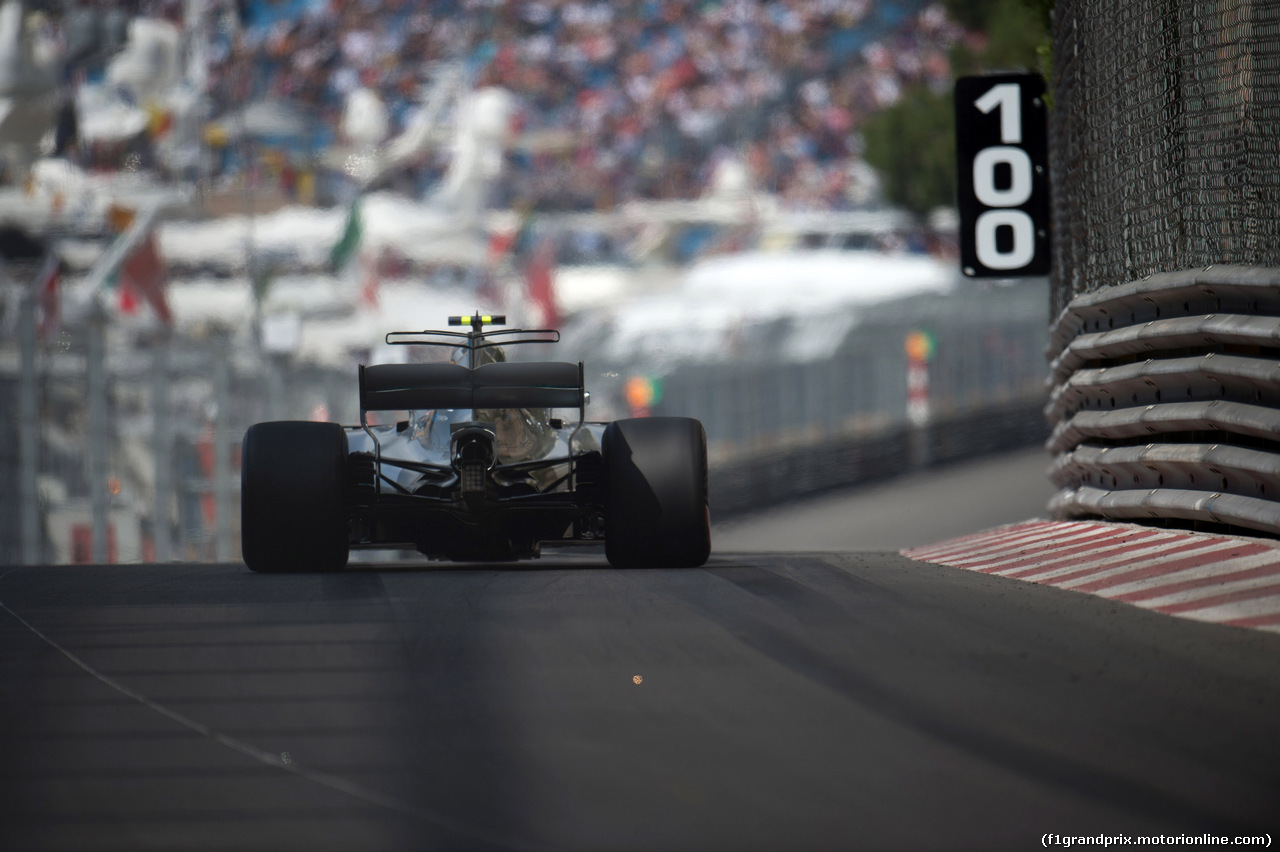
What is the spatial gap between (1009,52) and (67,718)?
19.8 metres

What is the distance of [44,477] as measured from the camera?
12.1 metres

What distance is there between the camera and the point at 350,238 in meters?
25.1

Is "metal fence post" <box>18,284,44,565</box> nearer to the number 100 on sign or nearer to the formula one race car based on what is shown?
the formula one race car

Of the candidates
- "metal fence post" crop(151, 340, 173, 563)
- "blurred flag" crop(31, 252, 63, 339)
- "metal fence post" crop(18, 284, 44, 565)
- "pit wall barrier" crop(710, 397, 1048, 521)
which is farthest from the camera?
"blurred flag" crop(31, 252, 63, 339)

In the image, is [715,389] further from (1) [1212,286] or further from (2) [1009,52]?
(1) [1212,286]

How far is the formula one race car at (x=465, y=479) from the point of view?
784cm

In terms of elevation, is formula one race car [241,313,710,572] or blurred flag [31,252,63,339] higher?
blurred flag [31,252,63,339]

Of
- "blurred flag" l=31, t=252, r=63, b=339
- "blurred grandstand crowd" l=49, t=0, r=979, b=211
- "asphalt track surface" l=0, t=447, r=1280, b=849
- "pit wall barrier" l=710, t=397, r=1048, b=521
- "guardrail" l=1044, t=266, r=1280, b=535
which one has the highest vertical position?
"blurred grandstand crowd" l=49, t=0, r=979, b=211

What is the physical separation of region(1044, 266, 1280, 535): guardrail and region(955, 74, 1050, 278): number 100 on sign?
8.27 ft

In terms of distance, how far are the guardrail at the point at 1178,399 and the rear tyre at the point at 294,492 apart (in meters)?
3.49

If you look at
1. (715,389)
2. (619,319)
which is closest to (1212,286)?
(715,389)

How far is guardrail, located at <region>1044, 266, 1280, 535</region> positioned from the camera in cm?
665

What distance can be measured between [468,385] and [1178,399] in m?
3.08

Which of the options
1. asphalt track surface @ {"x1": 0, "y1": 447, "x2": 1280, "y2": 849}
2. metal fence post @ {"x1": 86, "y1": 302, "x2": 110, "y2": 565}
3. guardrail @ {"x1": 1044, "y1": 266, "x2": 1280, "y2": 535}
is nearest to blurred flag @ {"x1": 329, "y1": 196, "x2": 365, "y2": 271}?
metal fence post @ {"x1": 86, "y1": 302, "x2": 110, "y2": 565}
